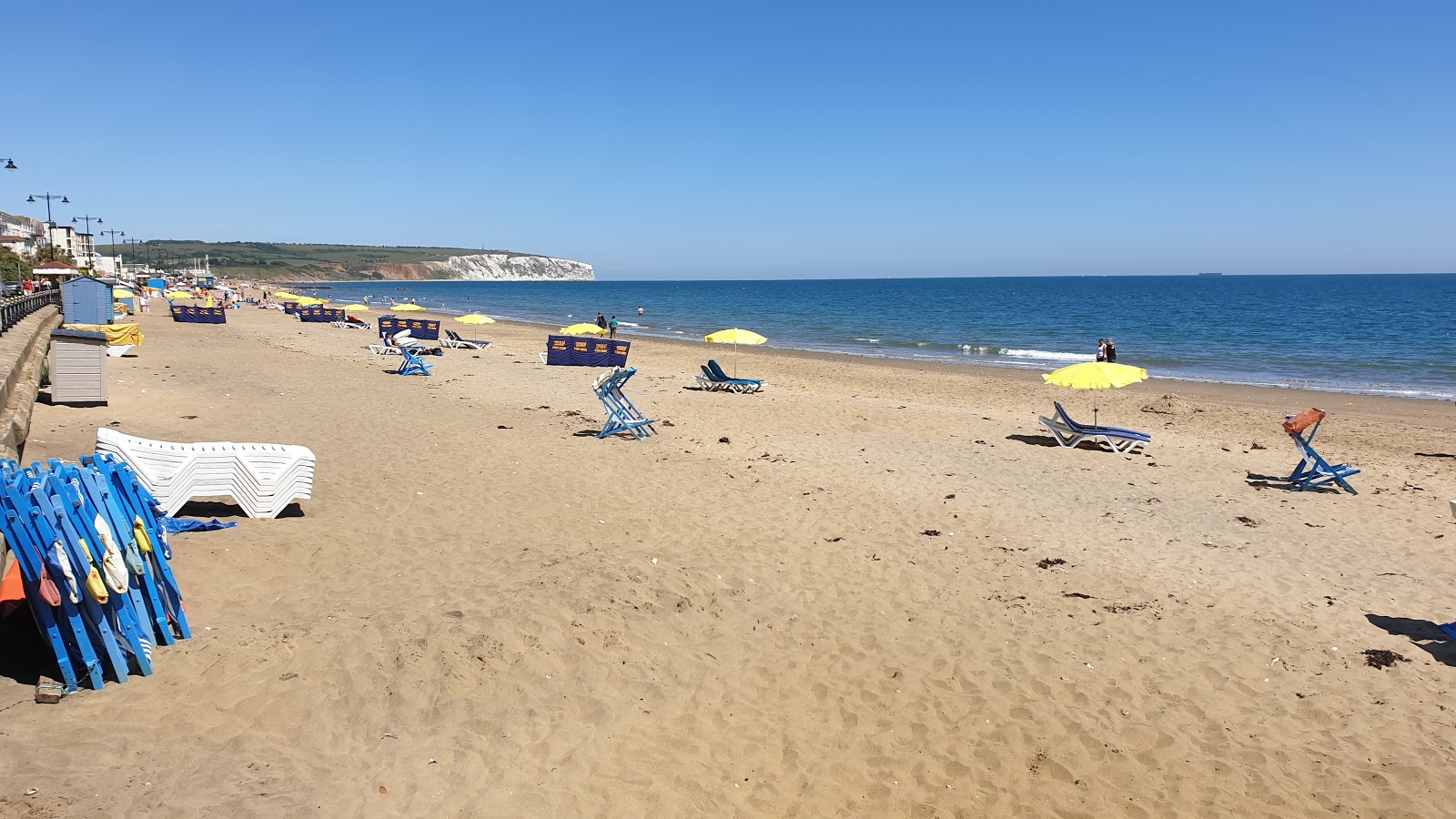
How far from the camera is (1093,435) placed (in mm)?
12367

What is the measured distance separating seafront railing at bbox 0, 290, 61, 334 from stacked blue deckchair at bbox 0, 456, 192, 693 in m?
15.6

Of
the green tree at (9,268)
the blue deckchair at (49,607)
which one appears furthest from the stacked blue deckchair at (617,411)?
the green tree at (9,268)

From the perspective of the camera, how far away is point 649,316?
213 ft

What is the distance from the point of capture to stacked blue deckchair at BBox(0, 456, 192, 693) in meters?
3.97

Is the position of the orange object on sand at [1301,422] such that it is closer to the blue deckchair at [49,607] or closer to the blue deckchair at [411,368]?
the blue deckchair at [49,607]

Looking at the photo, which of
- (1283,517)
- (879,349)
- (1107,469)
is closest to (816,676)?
(1283,517)

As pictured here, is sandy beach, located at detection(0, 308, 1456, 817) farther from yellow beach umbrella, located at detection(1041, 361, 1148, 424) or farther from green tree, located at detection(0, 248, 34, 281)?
green tree, located at detection(0, 248, 34, 281)

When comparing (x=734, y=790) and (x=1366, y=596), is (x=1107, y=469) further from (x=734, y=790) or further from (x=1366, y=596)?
(x=734, y=790)

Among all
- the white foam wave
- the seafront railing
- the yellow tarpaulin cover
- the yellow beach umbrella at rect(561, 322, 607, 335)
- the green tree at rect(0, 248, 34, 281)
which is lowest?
the white foam wave

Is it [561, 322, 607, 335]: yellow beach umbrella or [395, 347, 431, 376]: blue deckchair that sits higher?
[561, 322, 607, 335]: yellow beach umbrella

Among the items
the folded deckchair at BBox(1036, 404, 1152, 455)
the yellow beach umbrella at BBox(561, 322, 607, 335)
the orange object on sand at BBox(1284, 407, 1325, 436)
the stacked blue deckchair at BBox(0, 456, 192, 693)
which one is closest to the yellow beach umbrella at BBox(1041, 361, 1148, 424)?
the folded deckchair at BBox(1036, 404, 1152, 455)

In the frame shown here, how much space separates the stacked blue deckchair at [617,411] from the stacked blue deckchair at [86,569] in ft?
24.3

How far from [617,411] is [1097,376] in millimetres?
6932

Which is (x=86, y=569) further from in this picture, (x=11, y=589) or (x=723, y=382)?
(x=723, y=382)
